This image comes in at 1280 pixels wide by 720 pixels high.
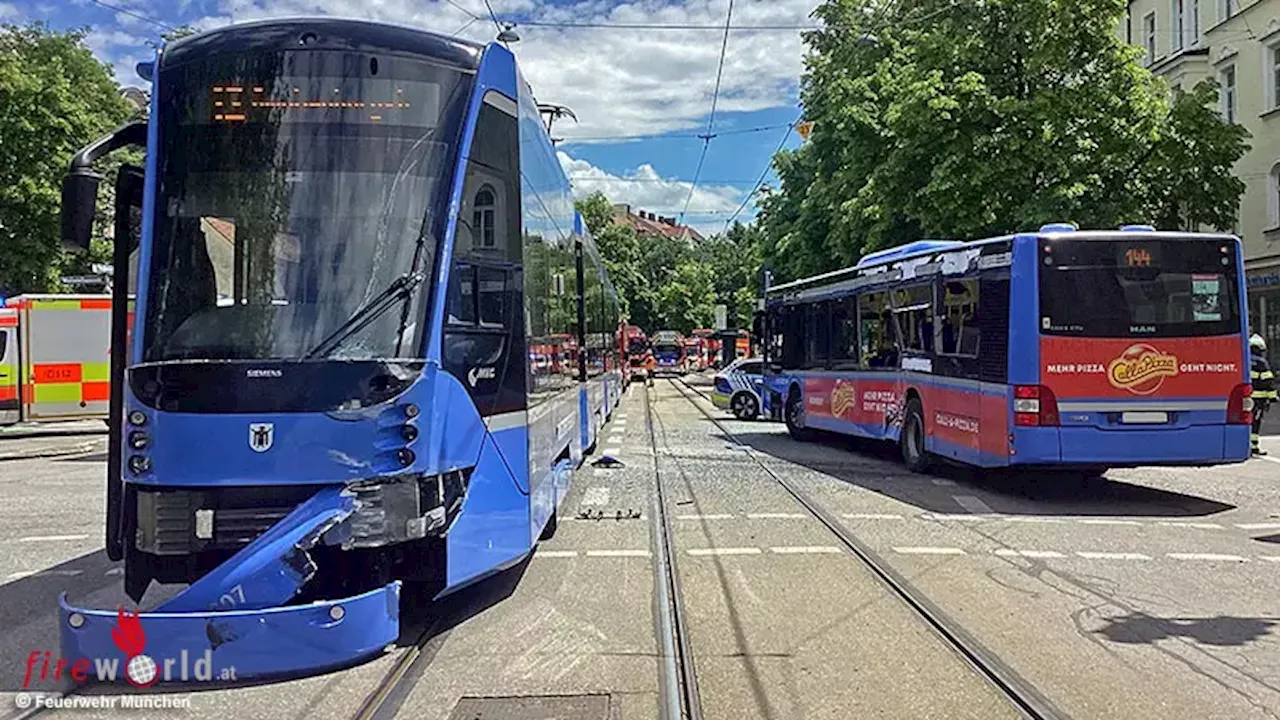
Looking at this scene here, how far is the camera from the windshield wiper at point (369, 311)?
20.8 feet

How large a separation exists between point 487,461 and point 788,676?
7.45 ft

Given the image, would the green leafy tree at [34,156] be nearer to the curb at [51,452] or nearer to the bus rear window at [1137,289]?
the curb at [51,452]

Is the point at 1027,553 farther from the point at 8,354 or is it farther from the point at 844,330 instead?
the point at 8,354

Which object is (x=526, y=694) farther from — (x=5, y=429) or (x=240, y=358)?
(x=5, y=429)

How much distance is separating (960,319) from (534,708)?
30.0 ft

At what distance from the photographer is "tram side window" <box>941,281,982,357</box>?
42.5ft

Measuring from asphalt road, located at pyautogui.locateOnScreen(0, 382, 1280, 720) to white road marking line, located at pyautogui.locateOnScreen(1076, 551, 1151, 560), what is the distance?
5 cm

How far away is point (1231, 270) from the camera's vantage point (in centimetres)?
1211

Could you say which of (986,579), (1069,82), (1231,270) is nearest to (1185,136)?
(1069,82)

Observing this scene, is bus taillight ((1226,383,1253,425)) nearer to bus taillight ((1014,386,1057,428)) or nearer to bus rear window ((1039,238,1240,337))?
bus rear window ((1039,238,1240,337))

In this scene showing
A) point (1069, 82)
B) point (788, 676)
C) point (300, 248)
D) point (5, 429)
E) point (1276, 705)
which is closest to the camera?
point (1276, 705)

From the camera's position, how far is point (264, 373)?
6.24m

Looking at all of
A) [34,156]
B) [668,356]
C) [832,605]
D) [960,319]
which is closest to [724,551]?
[832,605]

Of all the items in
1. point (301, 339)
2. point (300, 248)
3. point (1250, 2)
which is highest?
point (1250, 2)
